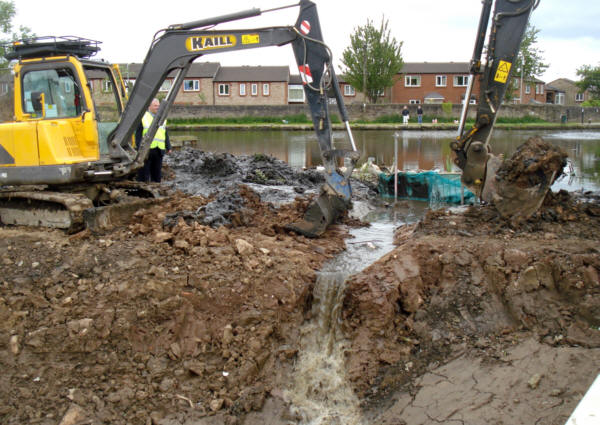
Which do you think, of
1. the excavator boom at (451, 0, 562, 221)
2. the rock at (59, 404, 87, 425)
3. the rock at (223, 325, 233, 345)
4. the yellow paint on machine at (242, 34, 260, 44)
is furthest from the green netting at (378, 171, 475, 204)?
the rock at (59, 404, 87, 425)

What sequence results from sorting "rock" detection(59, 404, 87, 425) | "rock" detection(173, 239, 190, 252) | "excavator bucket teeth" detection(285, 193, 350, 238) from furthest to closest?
"excavator bucket teeth" detection(285, 193, 350, 238) < "rock" detection(173, 239, 190, 252) < "rock" detection(59, 404, 87, 425)

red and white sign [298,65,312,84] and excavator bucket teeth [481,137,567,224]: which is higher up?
red and white sign [298,65,312,84]

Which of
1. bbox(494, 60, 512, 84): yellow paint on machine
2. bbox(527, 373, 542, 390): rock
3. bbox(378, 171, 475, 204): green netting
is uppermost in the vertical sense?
bbox(494, 60, 512, 84): yellow paint on machine

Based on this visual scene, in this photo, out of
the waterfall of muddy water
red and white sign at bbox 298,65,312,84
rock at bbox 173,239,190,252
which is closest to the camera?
the waterfall of muddy water

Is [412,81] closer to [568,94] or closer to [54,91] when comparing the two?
[568,94]

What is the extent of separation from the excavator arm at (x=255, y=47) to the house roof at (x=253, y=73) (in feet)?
153

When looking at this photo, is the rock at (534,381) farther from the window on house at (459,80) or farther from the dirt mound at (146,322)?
the window on house at (459,80)

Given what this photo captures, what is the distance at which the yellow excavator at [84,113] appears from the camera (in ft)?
24.8

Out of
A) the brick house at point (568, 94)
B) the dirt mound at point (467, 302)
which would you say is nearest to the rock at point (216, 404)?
the dirt mound at point (467, 302)

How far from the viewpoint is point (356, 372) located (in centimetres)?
584

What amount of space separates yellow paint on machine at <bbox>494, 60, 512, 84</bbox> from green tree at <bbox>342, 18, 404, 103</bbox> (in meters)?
43.1

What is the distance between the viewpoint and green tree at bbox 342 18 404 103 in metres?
49.3

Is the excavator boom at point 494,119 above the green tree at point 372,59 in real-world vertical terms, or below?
below

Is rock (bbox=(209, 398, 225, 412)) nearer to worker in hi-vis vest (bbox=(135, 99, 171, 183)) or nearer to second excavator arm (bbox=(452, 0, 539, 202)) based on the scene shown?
second excavator arm (bbox=(452, 0, 539, 202))
